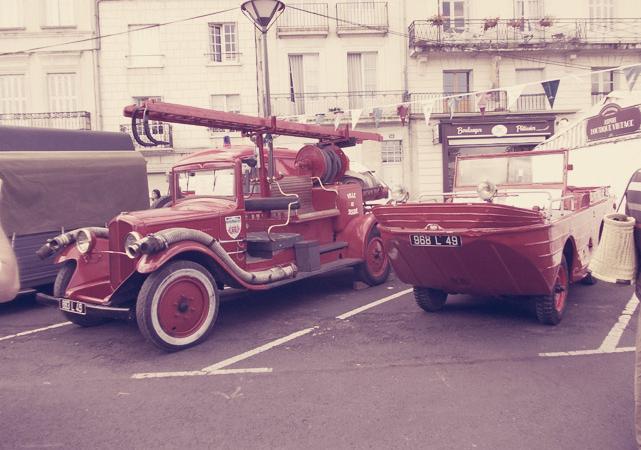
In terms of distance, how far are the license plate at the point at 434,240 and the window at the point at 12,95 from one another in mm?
20727

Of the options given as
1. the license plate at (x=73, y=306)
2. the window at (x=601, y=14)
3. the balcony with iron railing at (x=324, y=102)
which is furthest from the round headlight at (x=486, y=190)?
the window at (x=601, y=14)

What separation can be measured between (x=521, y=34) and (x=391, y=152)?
23.2 ft

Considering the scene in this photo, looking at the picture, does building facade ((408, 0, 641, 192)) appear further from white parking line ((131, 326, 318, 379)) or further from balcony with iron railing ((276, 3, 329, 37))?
white parking line ((131, 326, 318, 379))

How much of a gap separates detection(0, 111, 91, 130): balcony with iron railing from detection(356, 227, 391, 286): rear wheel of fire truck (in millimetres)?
16185

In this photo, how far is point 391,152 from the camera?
22.3 m

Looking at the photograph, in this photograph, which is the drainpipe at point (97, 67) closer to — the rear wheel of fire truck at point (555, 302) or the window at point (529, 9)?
the window at point (529, 9)

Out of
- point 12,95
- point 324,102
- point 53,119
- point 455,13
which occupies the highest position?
point 455,13

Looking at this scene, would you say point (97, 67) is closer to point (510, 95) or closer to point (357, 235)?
point (510, 95)

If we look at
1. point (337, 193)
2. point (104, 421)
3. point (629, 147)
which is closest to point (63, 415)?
point (104, 421)

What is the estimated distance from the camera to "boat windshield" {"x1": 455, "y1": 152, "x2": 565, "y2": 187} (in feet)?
24.3

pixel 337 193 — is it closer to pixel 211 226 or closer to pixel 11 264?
pixel 211 226

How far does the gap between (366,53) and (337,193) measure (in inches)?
611

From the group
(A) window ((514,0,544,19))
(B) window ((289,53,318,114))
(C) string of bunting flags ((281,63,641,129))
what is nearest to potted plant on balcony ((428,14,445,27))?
(C) string of bunting flags ((281,63,641,129))

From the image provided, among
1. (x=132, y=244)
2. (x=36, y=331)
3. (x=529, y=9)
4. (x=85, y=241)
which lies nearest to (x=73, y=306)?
(x=85, y=241)
